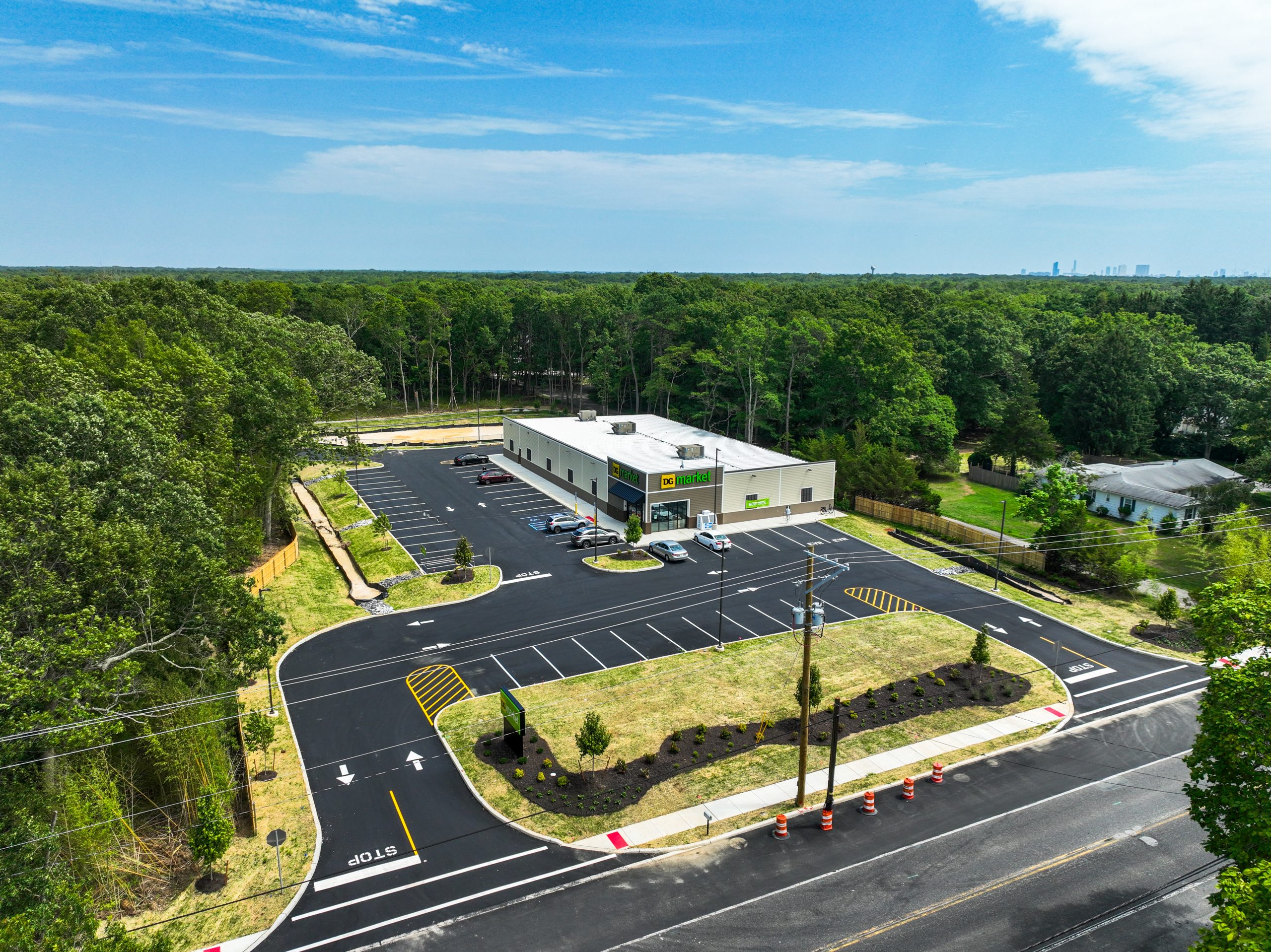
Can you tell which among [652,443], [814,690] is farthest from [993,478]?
[814,690]

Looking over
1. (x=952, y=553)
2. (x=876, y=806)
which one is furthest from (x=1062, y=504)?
(x=876, y=806)

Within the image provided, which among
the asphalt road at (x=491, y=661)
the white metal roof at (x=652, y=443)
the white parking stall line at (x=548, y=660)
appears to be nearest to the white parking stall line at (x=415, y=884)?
the asphalt road at (x=491, y=661)

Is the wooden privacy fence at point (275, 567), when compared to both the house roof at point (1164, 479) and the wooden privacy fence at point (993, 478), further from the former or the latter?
the house roof at point (1164, 479)

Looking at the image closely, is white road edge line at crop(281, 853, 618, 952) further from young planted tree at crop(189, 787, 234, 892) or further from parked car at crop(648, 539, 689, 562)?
parked car at crop(648, 539, 689, 562)

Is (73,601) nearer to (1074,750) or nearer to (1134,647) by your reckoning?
(1074,750)

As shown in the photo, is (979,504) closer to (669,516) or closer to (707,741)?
(669,516)
